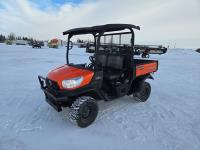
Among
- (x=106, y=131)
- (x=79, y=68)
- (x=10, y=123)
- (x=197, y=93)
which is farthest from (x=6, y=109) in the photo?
(x=197, y=93)

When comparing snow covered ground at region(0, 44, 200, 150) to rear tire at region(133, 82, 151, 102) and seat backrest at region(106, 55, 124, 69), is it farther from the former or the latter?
seat backrest at region(106, 55, 124, 69)

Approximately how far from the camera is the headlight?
127 inches

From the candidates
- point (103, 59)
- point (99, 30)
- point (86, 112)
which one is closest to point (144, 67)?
point (103, 59)

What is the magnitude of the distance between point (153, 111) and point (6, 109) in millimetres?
3327

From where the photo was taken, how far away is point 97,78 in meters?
3.52

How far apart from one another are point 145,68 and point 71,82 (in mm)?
2089

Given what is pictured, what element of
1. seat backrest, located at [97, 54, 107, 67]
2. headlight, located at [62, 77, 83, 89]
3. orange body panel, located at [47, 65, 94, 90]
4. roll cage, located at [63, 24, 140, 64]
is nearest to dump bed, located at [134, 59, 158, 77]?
roll cage, located at [63, 24, 140, 64]

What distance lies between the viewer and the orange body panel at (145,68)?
4.29m

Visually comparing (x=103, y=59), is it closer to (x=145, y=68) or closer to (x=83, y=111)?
(x=145, y=68)

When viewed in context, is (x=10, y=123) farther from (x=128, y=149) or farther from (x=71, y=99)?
(x=128, y=149)

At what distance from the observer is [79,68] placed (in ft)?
12.0

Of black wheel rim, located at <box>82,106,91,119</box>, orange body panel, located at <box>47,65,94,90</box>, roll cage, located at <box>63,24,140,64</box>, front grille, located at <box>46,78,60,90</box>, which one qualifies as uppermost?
roll cage, located at <box>63,24,140,64</box>

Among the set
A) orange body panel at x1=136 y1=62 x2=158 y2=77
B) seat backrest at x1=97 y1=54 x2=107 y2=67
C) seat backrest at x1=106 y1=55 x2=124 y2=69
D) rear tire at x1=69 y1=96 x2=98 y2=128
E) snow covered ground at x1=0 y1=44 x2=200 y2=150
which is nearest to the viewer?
snow covered ground at x1=0 y1=44 x2=200 y2=150

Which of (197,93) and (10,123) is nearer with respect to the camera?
(10,123)
